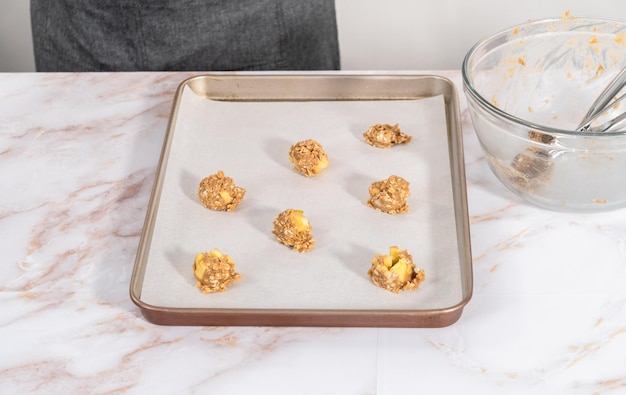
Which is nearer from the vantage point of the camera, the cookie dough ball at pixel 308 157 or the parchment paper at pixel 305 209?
the parchment paper at pixel 305 209

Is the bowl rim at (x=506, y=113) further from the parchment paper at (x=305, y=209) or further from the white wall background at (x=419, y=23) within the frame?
the white wall background at (x=419, y=23)

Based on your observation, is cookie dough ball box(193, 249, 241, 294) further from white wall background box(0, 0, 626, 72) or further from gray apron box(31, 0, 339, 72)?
white wall background box(0, 0, 626, 72)

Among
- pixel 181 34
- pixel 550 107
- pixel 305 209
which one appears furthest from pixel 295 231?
pixel 181 34

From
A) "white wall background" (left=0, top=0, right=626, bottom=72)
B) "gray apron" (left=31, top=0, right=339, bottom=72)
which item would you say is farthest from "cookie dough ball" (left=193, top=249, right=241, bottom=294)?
"white wall background" (left=0, top=0, right=626, bottom=72)

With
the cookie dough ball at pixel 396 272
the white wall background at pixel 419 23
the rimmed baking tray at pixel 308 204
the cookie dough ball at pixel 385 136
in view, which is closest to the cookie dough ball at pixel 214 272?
the rimmed baking tray at pixel 308 204

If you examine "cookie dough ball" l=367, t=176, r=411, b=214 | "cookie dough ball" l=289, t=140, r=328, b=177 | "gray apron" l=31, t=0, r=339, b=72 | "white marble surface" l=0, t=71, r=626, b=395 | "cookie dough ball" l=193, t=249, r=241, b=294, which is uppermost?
"gray apron" l=31, t=0, r=339, b=72

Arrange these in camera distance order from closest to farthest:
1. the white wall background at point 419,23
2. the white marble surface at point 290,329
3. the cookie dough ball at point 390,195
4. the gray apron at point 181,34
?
the white marble surface at point 290,329
the cookie dough ball at point 390,195
the gray apron at point 181,34
the white wall background at point 419,23
